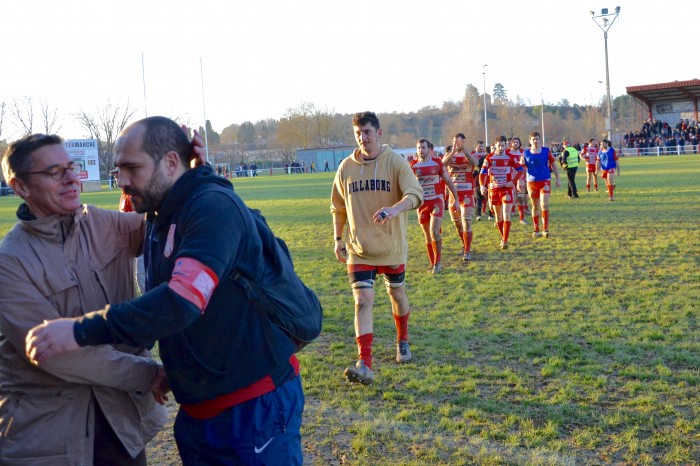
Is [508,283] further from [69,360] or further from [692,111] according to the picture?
[692,111]

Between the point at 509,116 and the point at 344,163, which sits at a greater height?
the point at 509,116

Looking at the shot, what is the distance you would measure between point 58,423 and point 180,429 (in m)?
0.44

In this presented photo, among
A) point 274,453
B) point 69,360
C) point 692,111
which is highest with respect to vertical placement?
point 692,111

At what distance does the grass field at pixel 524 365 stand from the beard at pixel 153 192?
110 inches

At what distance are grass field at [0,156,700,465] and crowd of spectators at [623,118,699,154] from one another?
5122cm

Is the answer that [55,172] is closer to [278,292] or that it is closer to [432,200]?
[278,292]

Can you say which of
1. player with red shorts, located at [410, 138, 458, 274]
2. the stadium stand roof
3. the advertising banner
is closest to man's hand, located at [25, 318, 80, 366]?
player with red shorts, located at [410, 138, 458, 274]

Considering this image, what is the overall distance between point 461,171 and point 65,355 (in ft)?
40.0

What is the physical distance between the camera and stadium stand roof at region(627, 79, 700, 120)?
6444cm

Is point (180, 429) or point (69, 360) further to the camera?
point (180, 429)

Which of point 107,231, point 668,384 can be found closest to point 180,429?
point 107,231

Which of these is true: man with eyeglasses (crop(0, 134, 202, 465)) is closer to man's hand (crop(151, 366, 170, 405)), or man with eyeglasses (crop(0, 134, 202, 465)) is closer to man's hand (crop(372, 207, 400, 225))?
man's hand (crop(151, 366, 170, 405))

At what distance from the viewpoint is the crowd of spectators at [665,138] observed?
59969 mm

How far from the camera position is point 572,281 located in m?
10.6
